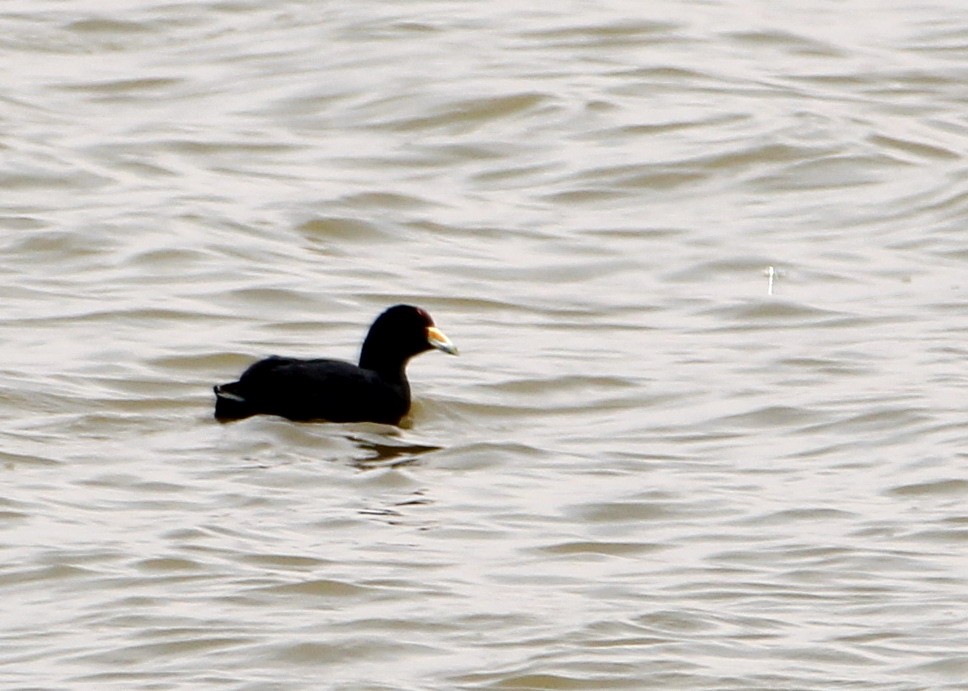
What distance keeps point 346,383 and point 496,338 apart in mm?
1915

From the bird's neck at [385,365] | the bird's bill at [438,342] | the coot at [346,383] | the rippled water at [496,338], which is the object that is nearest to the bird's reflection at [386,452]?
the rippled water at [496,338]

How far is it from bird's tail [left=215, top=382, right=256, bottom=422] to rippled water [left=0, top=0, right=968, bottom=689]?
90mm

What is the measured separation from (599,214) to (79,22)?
6.69m

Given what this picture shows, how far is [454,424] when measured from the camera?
11.8 meters

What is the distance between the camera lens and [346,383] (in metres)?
11.5

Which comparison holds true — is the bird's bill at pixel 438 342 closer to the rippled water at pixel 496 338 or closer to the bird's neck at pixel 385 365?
the bird's neck at pixel 385 365

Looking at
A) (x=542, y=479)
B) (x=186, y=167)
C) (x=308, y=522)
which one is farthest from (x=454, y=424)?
(x=186, y=167)

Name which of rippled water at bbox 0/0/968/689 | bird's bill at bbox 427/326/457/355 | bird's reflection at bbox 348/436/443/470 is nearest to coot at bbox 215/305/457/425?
bird's bill at bbox 427/326/457/355

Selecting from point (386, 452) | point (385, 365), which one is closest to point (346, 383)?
point (385, 365)

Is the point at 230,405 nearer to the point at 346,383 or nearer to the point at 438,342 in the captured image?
the point at 346,383

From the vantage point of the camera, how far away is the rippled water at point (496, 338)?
26.9 feet

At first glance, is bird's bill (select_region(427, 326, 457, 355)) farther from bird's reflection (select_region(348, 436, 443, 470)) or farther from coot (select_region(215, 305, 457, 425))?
bird's reflection (select_region(348, 436, 443, 470))

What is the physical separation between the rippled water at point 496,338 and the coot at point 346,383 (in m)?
0.11

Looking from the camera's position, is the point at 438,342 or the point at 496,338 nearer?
the point at 438,342
